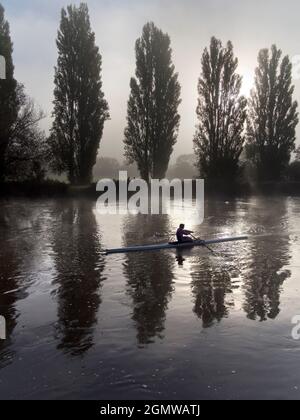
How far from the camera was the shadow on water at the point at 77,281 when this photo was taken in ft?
28.7

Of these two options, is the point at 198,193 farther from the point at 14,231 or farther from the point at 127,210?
the point at 14,231

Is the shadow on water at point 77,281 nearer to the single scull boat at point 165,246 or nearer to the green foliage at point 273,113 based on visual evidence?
the single scull boat at point 165,246

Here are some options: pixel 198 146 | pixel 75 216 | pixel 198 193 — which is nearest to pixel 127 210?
pixel 75 216

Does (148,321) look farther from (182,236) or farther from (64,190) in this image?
(64,190)

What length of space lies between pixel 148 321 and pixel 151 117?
1545 inches

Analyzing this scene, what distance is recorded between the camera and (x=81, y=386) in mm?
6812

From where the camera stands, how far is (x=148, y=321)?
9555 millimetres

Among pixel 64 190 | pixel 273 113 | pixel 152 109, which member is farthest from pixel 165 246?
pixel 273 113

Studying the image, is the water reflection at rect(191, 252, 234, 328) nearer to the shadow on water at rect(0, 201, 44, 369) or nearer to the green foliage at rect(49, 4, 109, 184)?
the shadow on water at rect(0, 201, 44, 369)

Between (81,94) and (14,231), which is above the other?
(81,94)

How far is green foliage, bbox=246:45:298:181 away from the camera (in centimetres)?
5147

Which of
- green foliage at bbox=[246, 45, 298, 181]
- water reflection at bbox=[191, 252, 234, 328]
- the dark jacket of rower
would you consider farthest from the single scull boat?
green foliage at bbox=[246, 45, 298, 181]

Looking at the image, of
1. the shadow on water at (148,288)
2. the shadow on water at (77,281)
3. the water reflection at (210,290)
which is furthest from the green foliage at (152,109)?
the water reflection at (210,290)
